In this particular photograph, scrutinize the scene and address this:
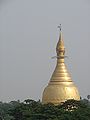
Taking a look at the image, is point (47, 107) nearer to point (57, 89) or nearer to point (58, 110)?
point (58, 110)

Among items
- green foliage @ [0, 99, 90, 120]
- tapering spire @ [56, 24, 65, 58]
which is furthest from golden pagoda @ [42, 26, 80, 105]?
green foliage @ [0, 99, 90, 120]

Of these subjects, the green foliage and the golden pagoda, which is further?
the golden pagoda

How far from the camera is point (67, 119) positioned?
26719 mm

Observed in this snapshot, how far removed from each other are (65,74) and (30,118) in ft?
34.8

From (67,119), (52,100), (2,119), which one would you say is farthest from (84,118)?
(52,100)

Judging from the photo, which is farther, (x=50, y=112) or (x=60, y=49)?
(x=60, y=49)

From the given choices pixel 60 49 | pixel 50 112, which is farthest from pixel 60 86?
pixel 50 112

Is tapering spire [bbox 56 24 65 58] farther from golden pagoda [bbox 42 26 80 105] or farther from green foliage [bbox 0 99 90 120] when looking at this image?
green foliage [bbox 0 99 90 120]

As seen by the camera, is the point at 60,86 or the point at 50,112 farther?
the point at 60,86

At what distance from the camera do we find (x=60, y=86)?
36781mm

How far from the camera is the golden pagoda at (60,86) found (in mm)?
36469

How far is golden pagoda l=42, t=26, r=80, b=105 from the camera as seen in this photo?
36.5 metres

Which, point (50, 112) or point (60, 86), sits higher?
point (60, 86)

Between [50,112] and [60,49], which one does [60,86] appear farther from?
[50,112]
